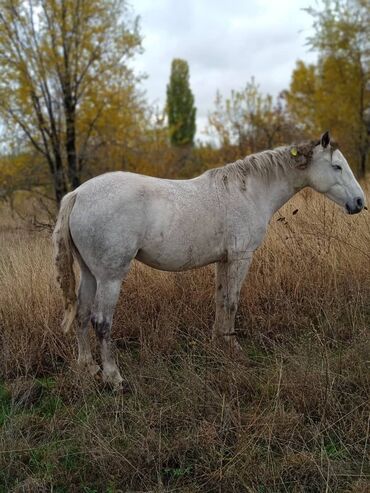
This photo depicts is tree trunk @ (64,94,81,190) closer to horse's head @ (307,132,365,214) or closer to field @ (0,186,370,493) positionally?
field @ (0,186,370,493)

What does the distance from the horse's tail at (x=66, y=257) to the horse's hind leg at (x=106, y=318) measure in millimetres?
280

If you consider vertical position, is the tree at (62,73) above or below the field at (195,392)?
above

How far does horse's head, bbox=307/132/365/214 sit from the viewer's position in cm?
397

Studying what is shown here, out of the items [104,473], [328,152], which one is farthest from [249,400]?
[328,152]

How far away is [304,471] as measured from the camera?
7.32 ft

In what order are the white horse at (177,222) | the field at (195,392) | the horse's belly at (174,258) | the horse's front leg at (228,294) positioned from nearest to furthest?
the field at (195,392) < the white horse at (177,222) < the horse's belly at (174,258) < the horse's front leg at (228,294)

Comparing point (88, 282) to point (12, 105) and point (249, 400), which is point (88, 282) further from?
point (12, 105)

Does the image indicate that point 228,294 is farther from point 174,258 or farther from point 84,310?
point 84,310

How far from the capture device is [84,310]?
3.60 meters

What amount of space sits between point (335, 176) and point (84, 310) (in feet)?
8.66

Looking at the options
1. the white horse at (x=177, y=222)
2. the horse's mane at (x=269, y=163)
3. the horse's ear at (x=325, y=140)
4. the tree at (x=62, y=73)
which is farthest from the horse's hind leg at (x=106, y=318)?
the tree at (x=62, y=73)

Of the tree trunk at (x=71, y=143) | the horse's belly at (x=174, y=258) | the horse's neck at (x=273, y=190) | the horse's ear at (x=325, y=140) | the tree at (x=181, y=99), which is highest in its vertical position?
the tree at (x=181, y=99)

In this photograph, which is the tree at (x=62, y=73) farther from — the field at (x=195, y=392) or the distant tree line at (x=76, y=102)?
the field at (x=195, y=392)

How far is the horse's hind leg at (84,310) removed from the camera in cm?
355
